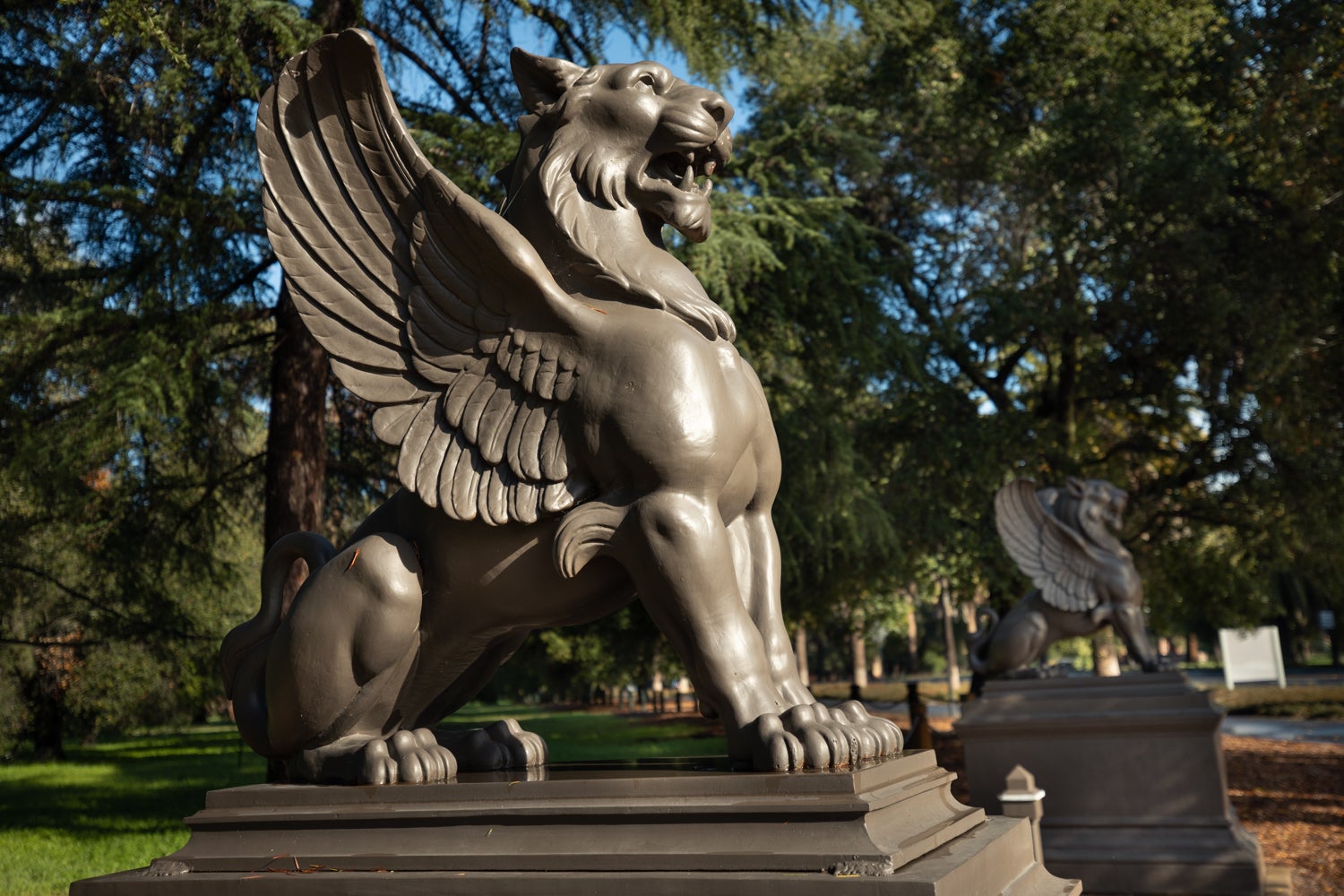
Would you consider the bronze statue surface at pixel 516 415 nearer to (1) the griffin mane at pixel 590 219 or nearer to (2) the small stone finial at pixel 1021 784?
(1) the griffin mane at pixel 590 219

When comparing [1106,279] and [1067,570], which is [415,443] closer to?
[1067,570]

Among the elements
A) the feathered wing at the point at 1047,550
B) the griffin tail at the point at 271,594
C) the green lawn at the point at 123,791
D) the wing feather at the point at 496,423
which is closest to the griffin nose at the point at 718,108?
the wing feather at the point at 496,423

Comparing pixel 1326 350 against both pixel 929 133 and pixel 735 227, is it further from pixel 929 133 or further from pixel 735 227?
pixel 735 227

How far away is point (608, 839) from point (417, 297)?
55.4 inches

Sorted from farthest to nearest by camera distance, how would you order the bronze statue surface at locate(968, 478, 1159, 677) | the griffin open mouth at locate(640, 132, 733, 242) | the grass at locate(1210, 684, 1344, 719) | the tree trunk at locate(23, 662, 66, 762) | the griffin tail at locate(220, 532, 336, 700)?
the grass at locate(1210, 684, 1344, 719), the tree trunk at locate(23, 662, 66, 762), the bronze statue surface at locate(968, 478, 1159, 677), the griffin tail at locate(220, 532, 336, 700), the griffin open mouth at locate(640, 132, 733, 242)

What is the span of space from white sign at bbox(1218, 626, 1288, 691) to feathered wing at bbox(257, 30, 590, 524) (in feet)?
94.5

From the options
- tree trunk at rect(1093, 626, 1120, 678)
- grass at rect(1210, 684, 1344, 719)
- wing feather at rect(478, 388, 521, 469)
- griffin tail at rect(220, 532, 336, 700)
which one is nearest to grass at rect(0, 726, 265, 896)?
griffin tail at rect(220, 532, 336, 700)

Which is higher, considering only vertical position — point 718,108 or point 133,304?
point 133,304

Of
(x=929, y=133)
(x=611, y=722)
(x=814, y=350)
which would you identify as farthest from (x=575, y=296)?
(x=611, y=722)

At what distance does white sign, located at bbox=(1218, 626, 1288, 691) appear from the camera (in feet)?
91.1

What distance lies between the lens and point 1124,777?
8.91 metres

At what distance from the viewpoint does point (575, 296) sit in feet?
8.94

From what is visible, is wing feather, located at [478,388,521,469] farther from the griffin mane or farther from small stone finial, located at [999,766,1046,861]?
small stone finial, located at [999,766,1046,861]

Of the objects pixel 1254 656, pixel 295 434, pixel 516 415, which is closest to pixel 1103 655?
pixel 295 434
